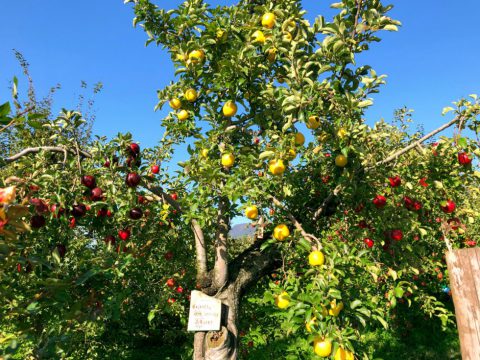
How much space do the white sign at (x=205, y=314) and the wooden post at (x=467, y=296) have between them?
220 cm

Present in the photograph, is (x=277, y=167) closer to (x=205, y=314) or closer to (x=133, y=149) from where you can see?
(x=133, y=149)

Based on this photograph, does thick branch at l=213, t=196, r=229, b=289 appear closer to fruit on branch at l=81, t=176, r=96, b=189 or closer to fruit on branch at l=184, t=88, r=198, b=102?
fruit on branch at l=184, t=88, r=198, b=102

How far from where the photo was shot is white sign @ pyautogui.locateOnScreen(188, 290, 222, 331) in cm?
369

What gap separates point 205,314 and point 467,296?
7.90ft

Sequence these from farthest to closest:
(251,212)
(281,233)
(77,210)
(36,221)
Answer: (251,212) < (281,233) < (77,210) < (36,221)

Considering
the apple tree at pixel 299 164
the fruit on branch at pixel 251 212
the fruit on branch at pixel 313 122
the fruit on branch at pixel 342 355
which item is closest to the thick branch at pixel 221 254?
the apple tree at pixel 299 164

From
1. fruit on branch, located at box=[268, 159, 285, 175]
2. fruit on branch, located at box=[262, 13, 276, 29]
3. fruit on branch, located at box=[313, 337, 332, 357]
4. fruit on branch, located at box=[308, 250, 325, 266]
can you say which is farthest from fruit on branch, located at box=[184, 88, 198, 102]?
fruit on branch, located at box=[313, 337, 332, 357]

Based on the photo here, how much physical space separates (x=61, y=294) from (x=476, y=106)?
10.7 feet

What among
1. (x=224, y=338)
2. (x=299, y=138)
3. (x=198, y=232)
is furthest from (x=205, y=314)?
(x=299, y=138)

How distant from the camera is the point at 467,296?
235 centimetres

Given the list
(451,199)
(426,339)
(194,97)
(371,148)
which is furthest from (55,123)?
(426,339)

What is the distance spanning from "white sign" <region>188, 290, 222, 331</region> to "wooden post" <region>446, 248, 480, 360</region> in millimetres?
2205

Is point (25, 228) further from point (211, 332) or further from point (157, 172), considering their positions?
point (157, 172)

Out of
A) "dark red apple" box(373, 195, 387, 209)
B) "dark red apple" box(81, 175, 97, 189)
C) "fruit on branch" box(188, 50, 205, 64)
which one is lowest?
"dark red apple" box(373, 195, 387, 209)
